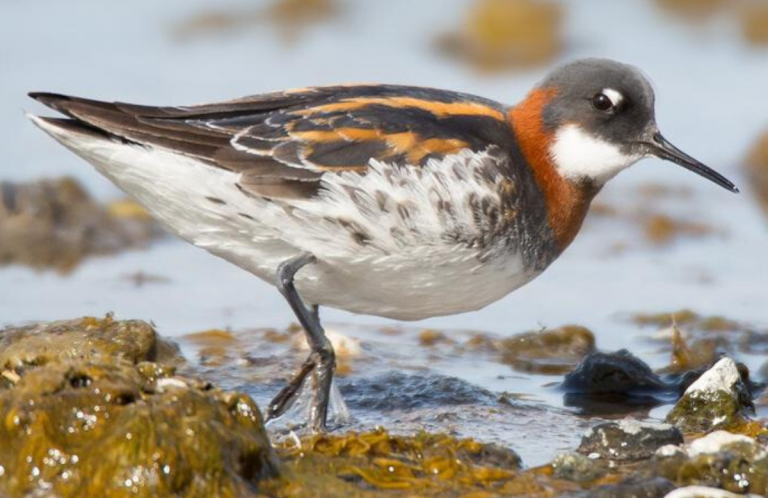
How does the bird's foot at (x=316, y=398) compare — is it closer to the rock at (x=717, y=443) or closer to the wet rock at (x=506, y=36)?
the rock at (x=717, y=443)

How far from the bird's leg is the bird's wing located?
0.41m

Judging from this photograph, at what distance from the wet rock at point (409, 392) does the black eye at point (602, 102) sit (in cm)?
164

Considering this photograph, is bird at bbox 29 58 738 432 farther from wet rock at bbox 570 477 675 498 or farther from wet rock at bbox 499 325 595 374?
wet rock at bbox 570 477 675 498

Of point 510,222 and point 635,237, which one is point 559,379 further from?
point 635,237

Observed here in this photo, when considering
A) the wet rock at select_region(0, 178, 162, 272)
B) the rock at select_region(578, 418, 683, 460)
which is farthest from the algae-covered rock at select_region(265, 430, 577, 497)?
the wet rock at select_region(0, 178, 162, 272)

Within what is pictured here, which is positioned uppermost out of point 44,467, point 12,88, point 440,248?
point 12,88

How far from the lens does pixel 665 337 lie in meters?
9.99

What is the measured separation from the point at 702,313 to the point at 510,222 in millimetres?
2963

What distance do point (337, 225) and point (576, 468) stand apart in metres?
1.70

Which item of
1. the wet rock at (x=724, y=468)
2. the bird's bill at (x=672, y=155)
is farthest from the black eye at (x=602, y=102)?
the wet rock at (x=724, y=468)

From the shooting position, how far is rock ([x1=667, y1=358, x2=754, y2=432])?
7.94 meters

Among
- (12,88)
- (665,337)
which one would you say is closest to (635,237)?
(665,337)

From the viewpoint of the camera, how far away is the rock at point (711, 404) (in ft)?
26.0

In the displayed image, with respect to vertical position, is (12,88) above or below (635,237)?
above
